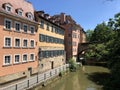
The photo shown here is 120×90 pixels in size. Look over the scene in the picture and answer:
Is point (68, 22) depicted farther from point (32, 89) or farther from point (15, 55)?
point (32, 89)

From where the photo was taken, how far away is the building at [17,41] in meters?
24.9

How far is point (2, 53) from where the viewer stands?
24.6 m

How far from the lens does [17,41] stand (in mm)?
27828

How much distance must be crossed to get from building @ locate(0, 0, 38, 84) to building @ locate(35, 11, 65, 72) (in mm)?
1881

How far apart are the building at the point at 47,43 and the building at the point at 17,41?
1.88 m

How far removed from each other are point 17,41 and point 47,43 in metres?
11.4

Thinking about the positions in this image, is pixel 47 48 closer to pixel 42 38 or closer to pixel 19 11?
pixel 42 38

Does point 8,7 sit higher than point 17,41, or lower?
higher

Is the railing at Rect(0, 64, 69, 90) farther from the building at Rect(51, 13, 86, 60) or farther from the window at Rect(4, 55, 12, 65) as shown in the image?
the building at Rect(51, 13, 86, 60)

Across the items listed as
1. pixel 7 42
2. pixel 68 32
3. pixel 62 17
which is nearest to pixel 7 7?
pixel 7 42

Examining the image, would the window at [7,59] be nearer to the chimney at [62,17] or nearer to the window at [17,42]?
the window at [17,42]

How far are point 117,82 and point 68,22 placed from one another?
42.0 m

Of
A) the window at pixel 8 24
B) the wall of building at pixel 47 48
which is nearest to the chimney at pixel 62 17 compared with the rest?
the wall of building at pixel 47 48

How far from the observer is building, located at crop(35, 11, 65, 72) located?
115 ft
